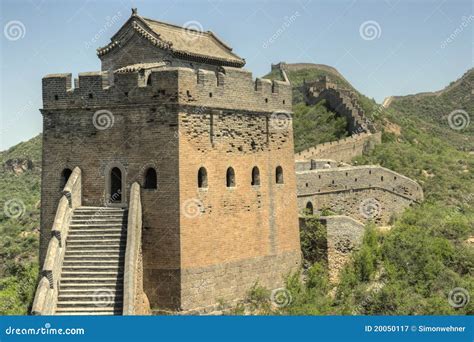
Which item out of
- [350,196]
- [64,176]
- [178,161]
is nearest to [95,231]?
[64,176]

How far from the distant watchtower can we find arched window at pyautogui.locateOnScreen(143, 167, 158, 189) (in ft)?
0.10

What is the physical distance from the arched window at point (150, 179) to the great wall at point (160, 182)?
0.11 ft

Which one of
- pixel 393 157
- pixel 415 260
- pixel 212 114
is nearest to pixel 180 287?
pixel 212 114

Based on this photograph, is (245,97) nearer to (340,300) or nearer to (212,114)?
(212,114)

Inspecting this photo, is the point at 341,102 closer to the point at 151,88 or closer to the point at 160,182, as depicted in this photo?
the point at 151,88

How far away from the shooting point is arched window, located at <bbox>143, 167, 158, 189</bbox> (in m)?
15.5

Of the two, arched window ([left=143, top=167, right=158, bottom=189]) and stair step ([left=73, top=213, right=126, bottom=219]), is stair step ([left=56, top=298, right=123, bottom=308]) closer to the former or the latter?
stair step ([left=73, top=213, right=126, bottom=219])

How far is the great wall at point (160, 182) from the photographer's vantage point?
14836 mm

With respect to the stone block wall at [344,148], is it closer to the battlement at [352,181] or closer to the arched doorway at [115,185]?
the battlement at [352,181]

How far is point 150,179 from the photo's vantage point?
A: 15.5 m

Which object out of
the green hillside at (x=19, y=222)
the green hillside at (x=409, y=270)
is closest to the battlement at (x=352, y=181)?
the green hillside at (x=409, y=270)

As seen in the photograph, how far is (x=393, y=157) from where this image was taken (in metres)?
36.2

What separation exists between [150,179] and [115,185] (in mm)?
982

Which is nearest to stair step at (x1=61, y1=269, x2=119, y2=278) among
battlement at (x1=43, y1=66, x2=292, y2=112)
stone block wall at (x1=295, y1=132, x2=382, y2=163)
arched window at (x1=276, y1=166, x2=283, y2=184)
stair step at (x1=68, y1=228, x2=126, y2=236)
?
stair step at (x1=68, y1=228, x2=126, y2=236)
